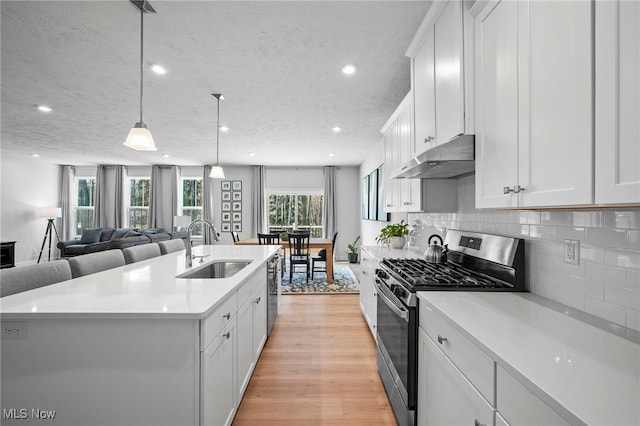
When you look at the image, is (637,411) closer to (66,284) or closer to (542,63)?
(542,63)

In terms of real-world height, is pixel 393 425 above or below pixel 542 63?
below

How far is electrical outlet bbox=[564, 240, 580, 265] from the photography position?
49.1 inches

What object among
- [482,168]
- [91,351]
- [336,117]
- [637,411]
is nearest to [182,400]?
[91,351]

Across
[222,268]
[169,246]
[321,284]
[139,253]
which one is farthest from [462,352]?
[321,284]

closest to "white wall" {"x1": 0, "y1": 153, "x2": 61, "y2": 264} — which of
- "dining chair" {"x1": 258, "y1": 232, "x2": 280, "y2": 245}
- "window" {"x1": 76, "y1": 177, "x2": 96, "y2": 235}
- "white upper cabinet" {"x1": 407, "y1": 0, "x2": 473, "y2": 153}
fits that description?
"window" {"x1": 76, "y1": 177, "x2": 96, "y2": 235}

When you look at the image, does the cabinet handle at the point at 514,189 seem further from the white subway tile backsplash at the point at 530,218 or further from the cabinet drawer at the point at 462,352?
the cabinet drawer at the point at 462,352

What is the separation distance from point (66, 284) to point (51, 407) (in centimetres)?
74

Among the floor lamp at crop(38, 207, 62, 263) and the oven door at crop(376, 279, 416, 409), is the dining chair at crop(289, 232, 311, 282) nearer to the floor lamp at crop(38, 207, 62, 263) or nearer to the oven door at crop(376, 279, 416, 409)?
the oven door at crop(376, 279, 416, 409)

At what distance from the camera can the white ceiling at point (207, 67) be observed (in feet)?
6.39

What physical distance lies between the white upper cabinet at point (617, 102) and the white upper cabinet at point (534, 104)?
3 centimetres

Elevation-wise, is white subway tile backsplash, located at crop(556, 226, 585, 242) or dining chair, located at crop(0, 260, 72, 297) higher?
white subway tile backsplash, located at crop(556, 226, 585, 242)

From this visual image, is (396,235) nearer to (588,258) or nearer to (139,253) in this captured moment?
(588,258)

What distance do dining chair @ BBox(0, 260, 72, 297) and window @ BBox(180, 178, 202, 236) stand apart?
22.1ft

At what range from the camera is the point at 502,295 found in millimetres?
1479
